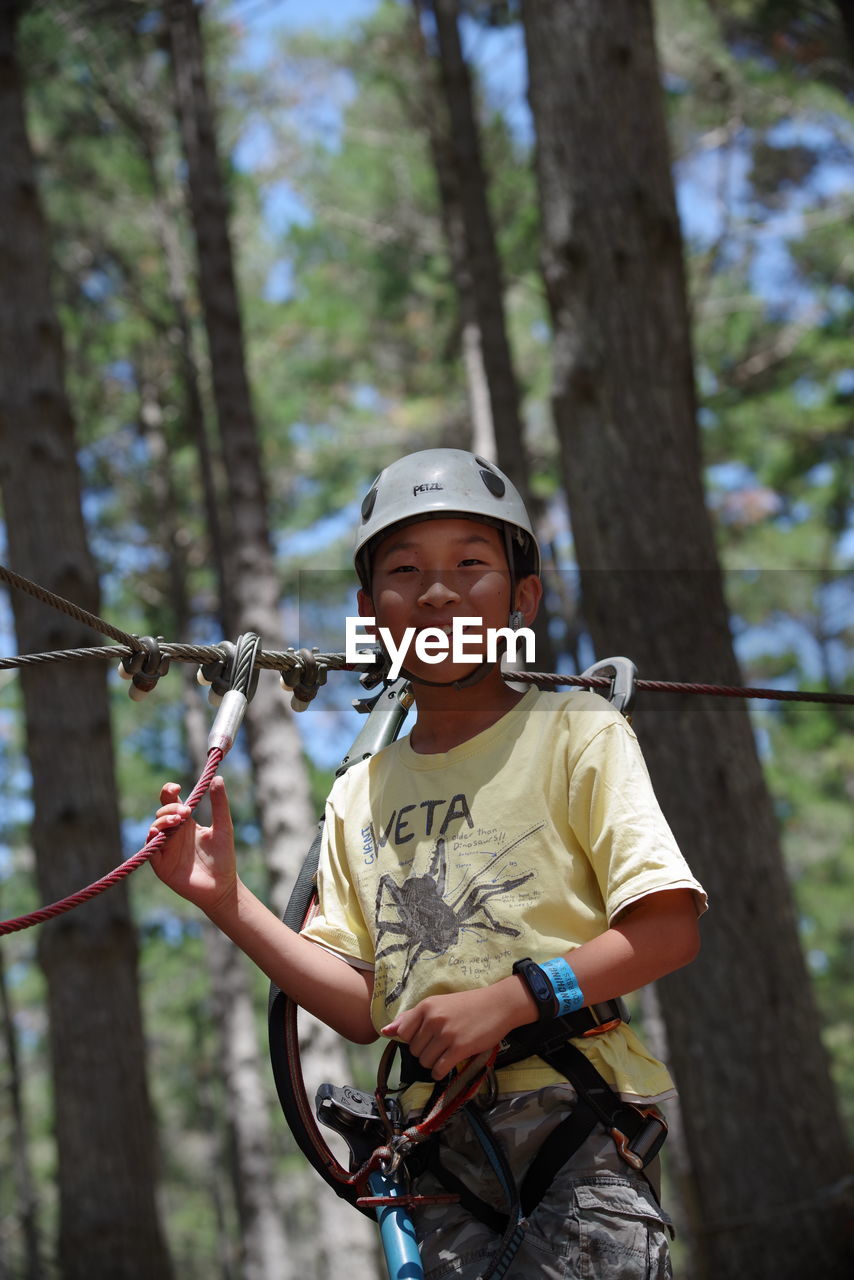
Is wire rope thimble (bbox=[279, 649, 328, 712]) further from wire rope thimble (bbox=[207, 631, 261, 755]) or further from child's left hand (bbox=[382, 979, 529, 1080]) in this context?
child's left hand (bbox=[382, 979, 529, 1080])

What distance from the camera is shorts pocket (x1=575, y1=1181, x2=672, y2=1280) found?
1.66m

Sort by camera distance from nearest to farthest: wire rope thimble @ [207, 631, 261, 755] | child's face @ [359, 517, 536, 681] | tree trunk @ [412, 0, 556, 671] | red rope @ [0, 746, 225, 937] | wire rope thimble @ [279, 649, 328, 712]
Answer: red rope @ [0, 746, 225, 937] → wire rope thimble @ [207, 631, 261, 755] → child's face @ [359, 517, 536, 681] → wire rope thimble @ [279, 649, 328, 712] → tree trunk @ [412, 0, 556, 671]

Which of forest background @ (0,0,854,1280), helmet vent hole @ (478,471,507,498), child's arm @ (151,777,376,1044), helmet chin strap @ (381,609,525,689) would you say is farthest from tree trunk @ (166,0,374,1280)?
helmet vent hole @ (478,471,507,498)

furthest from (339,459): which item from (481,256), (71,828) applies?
(71,828)

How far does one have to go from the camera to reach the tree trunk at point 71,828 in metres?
5.41

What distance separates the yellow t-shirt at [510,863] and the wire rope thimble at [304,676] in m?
0.25

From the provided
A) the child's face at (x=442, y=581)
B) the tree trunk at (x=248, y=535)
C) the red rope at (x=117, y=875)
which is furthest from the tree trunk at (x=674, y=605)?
the tree trunk at (x=248, y=535)

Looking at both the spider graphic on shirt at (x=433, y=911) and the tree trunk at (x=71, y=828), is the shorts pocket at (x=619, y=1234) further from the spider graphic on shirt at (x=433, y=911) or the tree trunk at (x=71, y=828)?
the tree trunk at (x=71, y=828)

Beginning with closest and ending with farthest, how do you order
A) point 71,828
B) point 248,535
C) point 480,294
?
point 71,828, point 248,535, point 480,294

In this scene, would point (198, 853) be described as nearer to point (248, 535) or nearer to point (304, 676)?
point (304, 676)

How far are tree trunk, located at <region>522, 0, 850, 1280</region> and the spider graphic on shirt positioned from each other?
2.37 meters

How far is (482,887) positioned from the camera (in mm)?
1831

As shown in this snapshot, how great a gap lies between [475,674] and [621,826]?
0.38 metres

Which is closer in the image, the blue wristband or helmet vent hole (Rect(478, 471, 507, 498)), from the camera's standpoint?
the blue wristband
